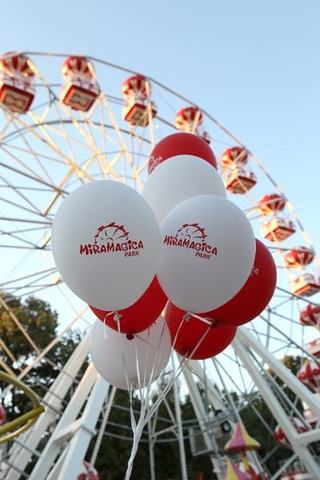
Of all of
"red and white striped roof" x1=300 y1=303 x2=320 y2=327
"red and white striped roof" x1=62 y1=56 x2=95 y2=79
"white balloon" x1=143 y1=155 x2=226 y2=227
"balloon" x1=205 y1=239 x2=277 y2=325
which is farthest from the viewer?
"red and white striped roof" x1=300 y1=303 x2=320 y2=327

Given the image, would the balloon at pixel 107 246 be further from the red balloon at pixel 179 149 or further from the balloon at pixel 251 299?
the red balloon at pixel 179 149

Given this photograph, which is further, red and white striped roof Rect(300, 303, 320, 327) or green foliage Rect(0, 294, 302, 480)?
green foliage Rect(0, 294, 302, 480)

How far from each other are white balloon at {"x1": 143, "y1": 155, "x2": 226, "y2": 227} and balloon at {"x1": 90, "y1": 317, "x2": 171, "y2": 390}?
93 cm

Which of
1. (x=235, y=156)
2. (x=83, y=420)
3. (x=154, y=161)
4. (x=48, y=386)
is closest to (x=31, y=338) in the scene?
(x=48, y=386)

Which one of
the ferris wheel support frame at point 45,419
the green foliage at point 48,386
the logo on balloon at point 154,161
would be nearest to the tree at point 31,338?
the green foliage at point 48,386

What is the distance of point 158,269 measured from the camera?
3.29 metres

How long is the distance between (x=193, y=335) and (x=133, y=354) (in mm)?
492

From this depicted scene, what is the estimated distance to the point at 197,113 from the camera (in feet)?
41.3

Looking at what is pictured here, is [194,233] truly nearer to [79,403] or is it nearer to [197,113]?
Result: [79,403]

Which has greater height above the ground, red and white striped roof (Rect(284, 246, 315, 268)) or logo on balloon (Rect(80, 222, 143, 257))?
red and white striped roof (Rect(284, 246, 315, 268))

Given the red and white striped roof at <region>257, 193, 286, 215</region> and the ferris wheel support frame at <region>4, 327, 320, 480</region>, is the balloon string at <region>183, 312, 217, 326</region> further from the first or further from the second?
the red and white striped roof at <region>257, 193, 286, 215</region>

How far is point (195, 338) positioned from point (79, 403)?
476 centimetres

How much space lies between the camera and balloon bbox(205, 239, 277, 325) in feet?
11.4

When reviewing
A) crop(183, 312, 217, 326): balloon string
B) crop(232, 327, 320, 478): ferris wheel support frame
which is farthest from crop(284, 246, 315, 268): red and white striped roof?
crop(183, 312, 217, 326): balloon string
